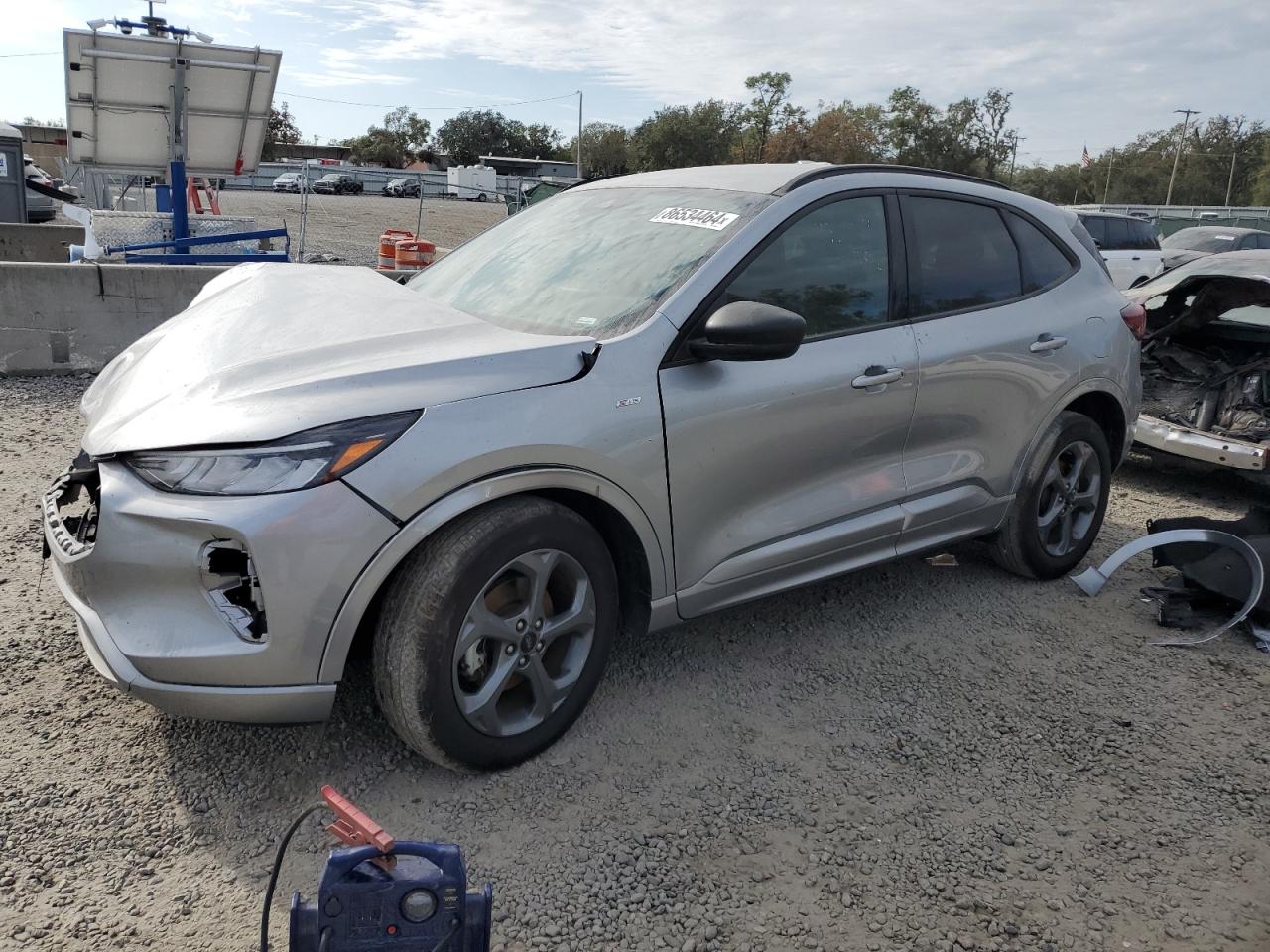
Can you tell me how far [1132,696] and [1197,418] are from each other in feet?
12.5

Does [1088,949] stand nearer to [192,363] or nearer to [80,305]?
[192,363]

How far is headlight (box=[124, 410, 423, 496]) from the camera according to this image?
2.42 m

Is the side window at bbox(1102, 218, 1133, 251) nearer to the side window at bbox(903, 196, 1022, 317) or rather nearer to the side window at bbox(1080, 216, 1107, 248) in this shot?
the side window at bbox(1080, 216, 1107, 248)

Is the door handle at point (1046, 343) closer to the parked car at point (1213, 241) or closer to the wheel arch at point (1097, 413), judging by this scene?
the wheel arch at point (1097, 413)

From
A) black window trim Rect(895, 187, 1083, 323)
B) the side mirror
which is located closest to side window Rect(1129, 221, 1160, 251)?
Result: black window trim Rect(895, 187, 1083, 323)

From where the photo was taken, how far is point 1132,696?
12.1 ft

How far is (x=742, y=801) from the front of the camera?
289cm

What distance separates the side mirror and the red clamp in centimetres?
171

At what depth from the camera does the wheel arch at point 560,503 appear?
2.49m

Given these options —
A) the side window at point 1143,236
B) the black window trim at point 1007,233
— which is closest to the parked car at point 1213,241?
the side window at point 1143,236

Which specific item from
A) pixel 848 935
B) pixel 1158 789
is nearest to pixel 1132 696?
pixel 1158 789

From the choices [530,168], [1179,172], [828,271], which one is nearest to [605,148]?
[530,168]

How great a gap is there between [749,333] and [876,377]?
82 centimetres

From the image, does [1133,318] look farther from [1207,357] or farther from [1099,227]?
[1099,227]
